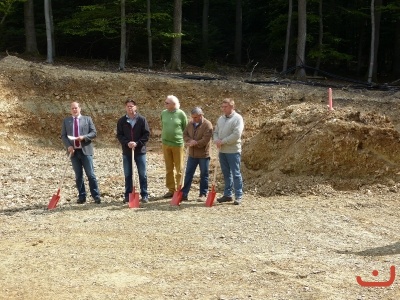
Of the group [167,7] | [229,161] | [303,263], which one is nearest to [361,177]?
[229,161]

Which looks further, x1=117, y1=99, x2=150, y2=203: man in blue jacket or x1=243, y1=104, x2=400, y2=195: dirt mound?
x1=243, y1=104, x2=400, y2=195: dirt mound

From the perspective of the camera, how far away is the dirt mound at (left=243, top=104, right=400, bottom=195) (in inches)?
404

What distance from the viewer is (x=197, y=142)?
940 centimetres

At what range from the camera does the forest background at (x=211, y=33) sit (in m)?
22.2

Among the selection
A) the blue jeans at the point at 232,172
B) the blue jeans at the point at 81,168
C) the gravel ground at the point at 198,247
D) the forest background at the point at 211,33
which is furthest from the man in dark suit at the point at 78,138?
the forest background at the point at 211,33

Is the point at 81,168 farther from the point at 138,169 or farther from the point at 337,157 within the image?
the point at 337,157

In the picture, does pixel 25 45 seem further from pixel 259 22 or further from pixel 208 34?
pixel 259 22

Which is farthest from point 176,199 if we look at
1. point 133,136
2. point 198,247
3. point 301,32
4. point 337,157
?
point 301,32

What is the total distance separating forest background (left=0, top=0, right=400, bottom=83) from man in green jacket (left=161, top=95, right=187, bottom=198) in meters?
11.8

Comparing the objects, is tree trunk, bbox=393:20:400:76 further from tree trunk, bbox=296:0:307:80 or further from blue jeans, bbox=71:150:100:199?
blue jeans, bbox=71:150:100:199

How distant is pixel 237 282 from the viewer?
239 inches

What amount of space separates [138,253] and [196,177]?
16.1 ft

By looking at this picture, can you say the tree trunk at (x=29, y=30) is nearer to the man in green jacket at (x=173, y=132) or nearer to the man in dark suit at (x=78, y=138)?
the man in dark suit at (x=78, y=138)

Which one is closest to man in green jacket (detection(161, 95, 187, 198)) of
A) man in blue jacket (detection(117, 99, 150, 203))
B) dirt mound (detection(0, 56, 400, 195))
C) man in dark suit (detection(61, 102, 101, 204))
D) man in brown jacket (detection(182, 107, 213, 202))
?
man in brown jacket (detection(182, 107, 213, 202))
